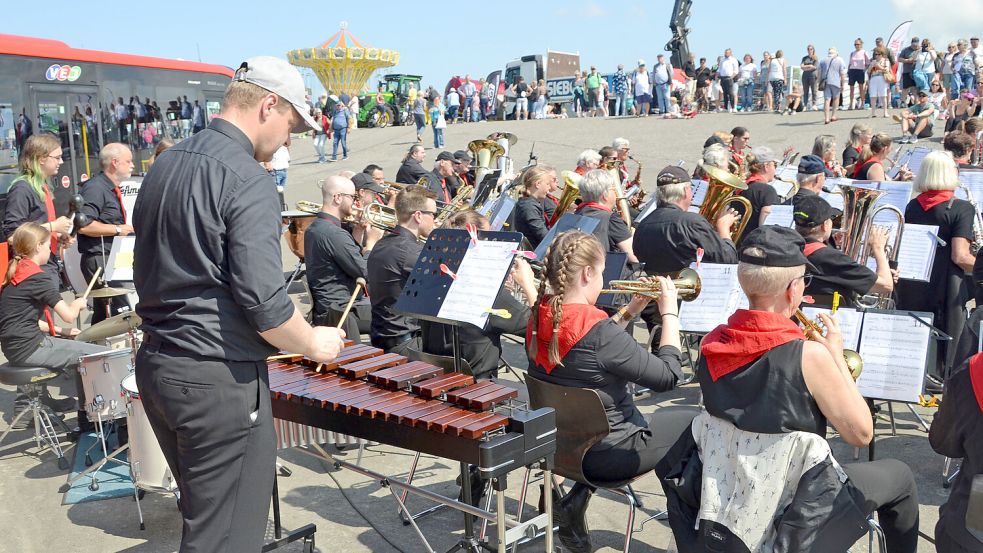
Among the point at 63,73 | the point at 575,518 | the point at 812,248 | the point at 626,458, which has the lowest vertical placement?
the point at 575,518

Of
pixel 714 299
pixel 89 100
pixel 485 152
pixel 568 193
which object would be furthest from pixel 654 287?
pixel 89 100

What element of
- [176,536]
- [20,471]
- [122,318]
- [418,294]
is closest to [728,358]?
[418,294]

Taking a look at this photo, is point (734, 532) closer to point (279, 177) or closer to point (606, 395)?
point (606, 395)

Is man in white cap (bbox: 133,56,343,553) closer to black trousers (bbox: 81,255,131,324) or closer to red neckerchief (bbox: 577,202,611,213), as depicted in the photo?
red neckerchief (bbox: 577,202,611,213)

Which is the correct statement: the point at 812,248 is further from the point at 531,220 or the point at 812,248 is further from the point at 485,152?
the point at 485,152

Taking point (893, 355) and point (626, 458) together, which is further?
point (893, 355)

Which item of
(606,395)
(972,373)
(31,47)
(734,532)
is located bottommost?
(734,532)

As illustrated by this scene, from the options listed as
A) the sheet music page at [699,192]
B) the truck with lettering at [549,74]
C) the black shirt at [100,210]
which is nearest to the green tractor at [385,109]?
the truck with lettering at [549,74]

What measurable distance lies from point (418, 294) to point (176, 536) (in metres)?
1.78

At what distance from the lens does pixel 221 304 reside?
8.57 ft

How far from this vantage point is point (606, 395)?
3.64 metres

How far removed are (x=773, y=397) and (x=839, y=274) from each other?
2.59m

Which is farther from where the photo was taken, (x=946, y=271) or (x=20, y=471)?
(x=946, y=271)

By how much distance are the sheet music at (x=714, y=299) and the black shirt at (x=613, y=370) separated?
4.81ft
